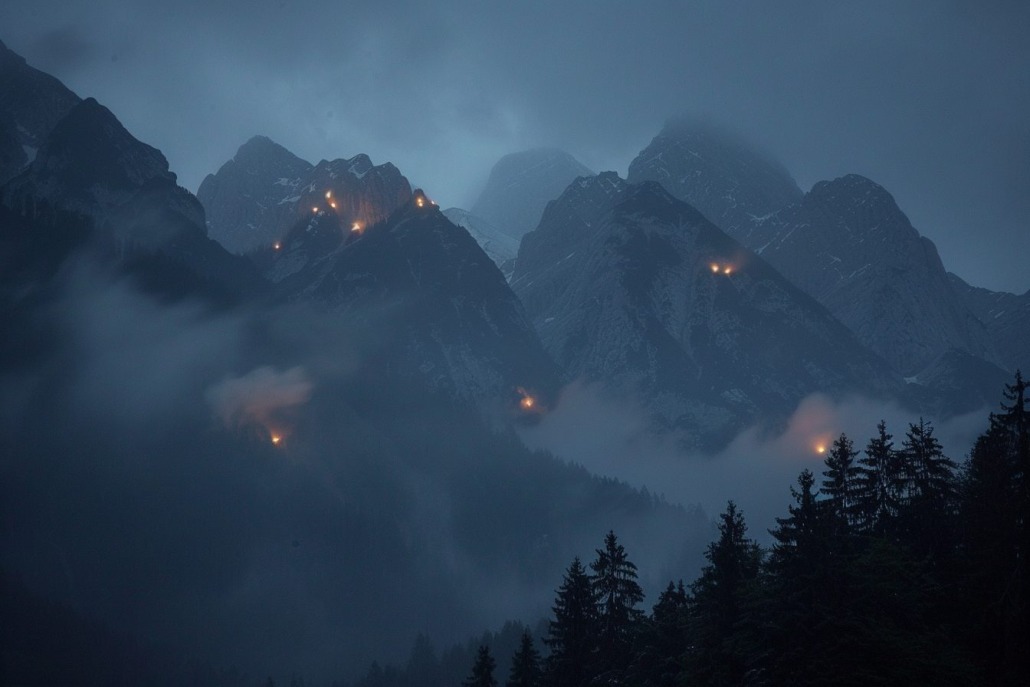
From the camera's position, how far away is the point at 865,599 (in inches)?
1649

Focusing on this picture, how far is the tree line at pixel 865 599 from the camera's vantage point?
126 ft

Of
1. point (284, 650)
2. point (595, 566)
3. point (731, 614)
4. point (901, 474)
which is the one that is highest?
point (284, 650)

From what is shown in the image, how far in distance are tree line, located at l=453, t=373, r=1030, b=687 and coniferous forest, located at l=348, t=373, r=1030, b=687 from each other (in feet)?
0.29

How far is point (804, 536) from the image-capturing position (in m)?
42.1

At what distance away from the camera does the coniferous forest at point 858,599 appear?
3856 cm

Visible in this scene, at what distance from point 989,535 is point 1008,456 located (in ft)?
18.6

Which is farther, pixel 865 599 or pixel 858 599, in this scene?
pixel 865 599

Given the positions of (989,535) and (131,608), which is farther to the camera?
(131,608)

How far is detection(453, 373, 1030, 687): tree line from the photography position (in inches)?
1516

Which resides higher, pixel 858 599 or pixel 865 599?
pixel 865 599

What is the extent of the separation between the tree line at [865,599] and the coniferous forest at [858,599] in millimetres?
89

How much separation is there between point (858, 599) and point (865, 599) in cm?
119

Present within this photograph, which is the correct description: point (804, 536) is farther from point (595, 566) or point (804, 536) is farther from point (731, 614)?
point (595, 566)

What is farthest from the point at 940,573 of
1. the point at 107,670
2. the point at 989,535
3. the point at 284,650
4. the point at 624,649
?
the point at 284,650
